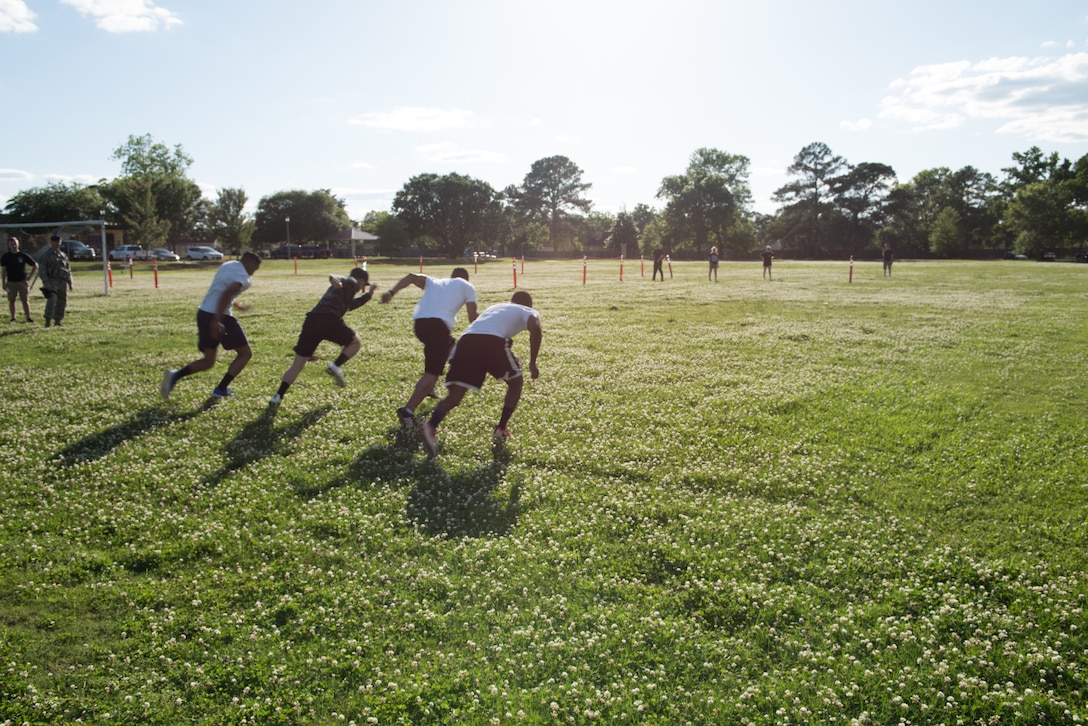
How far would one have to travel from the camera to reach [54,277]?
62.5ft

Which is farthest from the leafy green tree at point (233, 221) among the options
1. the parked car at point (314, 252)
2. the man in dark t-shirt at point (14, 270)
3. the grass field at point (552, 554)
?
the grass field at point (552, 554)

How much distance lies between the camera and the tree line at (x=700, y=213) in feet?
312

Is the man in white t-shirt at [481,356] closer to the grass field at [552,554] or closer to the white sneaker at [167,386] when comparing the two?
the grass field at [552,554]

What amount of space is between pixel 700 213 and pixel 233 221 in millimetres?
70268

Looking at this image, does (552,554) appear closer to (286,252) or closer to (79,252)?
(79,252)

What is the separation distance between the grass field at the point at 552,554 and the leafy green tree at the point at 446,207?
90.1 metres

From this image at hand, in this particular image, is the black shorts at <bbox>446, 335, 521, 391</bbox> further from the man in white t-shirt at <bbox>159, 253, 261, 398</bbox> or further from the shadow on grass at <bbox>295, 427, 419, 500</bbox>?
the man in white t-shirt at <bbox>159, 253, 261, 398</bbox>

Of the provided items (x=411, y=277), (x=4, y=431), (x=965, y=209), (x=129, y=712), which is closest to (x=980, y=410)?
(x=411, y=277)

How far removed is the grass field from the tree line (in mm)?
77916

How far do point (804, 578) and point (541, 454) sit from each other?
369cm

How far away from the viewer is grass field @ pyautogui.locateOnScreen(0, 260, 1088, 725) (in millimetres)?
4152

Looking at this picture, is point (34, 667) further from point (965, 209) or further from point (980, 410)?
point (965, 209)

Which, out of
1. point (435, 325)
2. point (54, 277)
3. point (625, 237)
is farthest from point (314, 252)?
point (435, 325)

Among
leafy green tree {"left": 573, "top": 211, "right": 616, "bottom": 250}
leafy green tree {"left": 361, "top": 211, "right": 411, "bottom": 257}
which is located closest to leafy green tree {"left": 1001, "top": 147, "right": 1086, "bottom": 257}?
leafy green tree {"left": 573, "top": 211, "right": 616, "bottom": 250}
